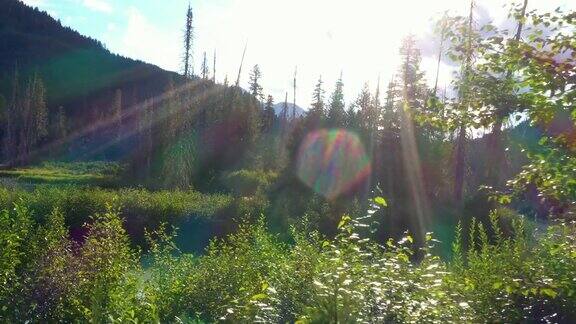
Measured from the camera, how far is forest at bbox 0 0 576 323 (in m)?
4.40

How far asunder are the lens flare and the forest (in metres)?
0.09

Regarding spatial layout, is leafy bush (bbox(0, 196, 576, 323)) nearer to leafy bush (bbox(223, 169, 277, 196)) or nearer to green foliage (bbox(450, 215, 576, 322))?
green foliage (bbox(450, 215, 576, 322))

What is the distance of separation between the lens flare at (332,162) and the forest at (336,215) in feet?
0.28

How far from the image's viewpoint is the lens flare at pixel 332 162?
25.4 meters

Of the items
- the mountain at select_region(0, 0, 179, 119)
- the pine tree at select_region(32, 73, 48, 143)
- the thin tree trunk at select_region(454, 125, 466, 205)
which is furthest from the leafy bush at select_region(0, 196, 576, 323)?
the mountain at select_region(0, 0, 179, 119)

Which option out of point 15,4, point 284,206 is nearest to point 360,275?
point 284,206

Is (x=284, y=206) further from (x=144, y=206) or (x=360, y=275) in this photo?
(x=360, y=275)

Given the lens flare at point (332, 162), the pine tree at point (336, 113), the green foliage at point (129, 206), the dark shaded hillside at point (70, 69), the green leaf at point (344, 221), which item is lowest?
the green foliage at point (129, 206)

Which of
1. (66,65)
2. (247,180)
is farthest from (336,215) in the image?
(66,65)

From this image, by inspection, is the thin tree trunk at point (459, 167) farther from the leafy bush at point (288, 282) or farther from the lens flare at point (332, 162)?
the leafy bush at point (288, 282)

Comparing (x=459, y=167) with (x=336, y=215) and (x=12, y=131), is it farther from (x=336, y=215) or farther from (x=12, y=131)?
(x=12, y=131)

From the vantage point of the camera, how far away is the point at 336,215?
55.9ft

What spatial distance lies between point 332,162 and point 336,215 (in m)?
9.38

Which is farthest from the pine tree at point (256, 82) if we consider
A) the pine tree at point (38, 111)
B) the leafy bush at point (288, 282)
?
the leafy bush at point (288, 282)
